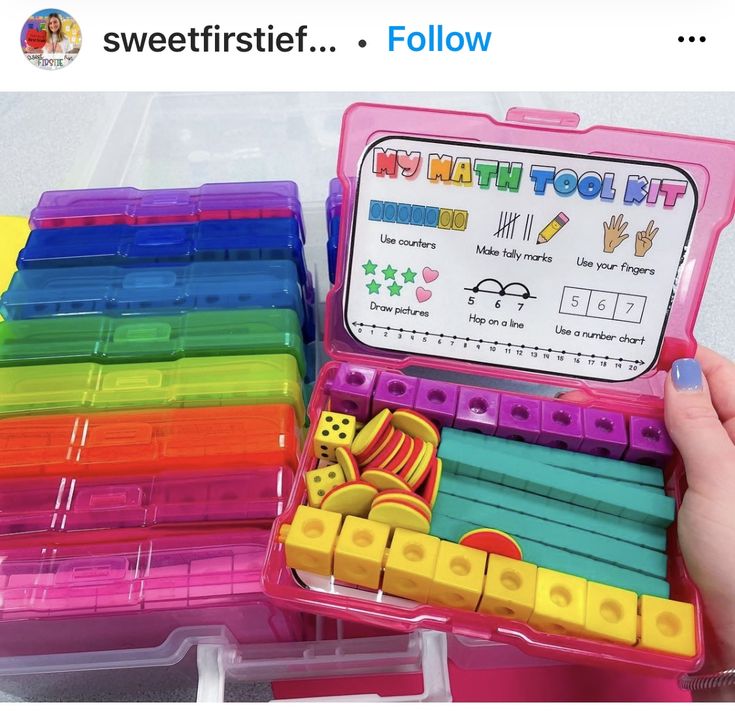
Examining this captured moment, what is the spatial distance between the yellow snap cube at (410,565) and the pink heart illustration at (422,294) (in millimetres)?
239

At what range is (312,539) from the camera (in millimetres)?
567

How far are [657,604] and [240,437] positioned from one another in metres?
0.41

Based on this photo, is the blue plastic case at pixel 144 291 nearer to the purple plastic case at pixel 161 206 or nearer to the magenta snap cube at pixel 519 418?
the purple plastic case at pixel 161 206

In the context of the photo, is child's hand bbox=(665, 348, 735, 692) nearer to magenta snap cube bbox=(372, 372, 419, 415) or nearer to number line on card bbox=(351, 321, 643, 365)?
number line on card bbox=(351, 321, 643, 365)

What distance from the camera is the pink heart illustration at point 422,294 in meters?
0.67

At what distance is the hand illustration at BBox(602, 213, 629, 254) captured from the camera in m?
0.61

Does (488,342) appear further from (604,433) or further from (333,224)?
(333,224)

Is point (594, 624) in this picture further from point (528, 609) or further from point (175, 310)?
point (175, 310)

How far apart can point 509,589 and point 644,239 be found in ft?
1.15

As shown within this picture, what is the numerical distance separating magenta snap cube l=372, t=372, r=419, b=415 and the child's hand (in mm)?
262

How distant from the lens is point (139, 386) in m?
0.68

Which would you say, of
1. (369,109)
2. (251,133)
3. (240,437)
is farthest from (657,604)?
(251,133)
